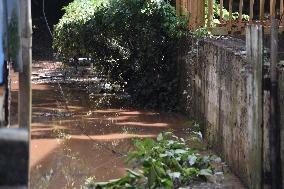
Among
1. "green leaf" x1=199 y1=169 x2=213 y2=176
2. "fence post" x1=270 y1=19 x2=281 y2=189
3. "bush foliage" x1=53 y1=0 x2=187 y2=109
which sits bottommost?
"green leaf" x1=199 y1=169 x2=213 y2=176

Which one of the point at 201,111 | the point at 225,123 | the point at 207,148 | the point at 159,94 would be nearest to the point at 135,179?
the point at 225,123

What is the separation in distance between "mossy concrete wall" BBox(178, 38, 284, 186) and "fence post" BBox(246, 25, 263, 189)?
51 millimetres

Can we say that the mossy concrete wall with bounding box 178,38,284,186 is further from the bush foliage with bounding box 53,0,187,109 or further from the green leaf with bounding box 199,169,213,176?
the bush foliage with bounding box 53,0,187,109

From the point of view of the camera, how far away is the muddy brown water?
6766 mm

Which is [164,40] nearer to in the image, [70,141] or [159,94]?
[159,94]

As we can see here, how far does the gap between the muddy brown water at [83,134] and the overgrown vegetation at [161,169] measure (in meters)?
0.24

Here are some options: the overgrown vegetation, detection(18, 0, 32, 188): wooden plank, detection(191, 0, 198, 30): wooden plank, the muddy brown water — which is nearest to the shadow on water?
the muddy brown water

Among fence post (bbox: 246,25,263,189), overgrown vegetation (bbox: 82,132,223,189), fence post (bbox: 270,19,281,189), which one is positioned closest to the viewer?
fence post (bbox: 270,19,281,189)

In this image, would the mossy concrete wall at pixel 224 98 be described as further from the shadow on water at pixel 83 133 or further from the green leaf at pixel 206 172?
the shadow on water at pixel 83 133

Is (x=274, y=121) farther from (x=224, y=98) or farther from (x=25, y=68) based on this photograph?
(x=25, y=68)

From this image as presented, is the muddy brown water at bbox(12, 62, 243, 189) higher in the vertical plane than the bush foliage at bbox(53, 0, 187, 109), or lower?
lower

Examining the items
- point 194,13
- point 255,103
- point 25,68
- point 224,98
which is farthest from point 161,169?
point 194,13

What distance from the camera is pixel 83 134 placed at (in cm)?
923

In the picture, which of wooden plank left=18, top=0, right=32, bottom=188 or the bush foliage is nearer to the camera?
wooden plank left=18, top=0, right=32, bottom=188
